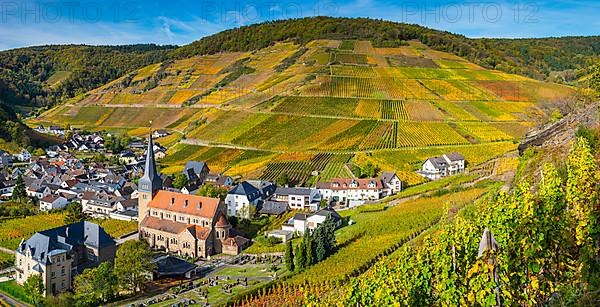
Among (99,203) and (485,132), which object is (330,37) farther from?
(99,203)

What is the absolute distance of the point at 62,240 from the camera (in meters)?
36.6

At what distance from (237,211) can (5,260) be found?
70.6 ft

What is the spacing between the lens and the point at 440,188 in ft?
167

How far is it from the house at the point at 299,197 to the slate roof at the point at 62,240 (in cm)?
2129

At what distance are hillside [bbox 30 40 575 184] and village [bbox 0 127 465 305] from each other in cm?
518

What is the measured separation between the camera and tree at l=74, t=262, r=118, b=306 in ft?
104

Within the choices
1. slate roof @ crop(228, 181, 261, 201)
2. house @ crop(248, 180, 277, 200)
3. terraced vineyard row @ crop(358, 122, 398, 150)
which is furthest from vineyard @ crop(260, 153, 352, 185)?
slate roof @ crop(228, 181, 261, 201)

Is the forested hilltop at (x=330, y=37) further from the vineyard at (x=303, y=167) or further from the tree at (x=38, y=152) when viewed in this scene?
the tree at (x=38, y=152)

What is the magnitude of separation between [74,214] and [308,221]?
80.4 feet

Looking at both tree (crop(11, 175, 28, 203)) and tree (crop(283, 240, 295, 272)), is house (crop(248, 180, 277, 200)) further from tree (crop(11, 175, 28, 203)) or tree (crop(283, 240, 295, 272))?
tree (crop(11, 175, 28, 203))

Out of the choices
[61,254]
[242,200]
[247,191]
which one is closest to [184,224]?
[242,200]

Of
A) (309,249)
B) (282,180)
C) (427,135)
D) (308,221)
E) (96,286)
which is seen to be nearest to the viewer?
(96,286)

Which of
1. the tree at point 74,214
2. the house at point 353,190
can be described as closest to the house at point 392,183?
the house at point 353,190

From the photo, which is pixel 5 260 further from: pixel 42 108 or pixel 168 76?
pixel 42 108
